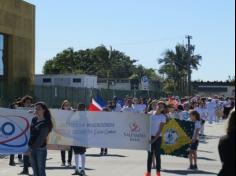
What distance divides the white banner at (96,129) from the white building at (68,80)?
42925mm

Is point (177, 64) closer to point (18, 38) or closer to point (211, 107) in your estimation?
point (18, 38)

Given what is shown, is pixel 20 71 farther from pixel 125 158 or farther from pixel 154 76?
pixel 154 76

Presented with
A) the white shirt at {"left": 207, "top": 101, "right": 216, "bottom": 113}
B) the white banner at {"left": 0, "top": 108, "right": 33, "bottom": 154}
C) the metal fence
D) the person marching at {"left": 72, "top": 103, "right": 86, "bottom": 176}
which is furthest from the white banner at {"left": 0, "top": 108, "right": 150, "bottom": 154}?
the metal fence

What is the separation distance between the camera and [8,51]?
156 feet

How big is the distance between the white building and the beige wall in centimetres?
856

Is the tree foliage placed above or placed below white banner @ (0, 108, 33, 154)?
above

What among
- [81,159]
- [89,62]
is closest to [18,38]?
[81,159]

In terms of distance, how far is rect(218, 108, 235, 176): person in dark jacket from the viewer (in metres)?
5.70

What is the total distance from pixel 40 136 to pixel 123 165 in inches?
223

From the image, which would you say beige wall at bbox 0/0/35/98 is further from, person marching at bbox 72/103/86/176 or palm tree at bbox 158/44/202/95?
palm tree at bbox 158/44/202/95

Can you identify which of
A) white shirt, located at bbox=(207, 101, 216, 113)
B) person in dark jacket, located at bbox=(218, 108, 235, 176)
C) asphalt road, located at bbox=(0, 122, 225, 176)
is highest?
person in dark jacket, located at bbox=(218, 108, 235, 176)

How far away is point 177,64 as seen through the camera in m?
109

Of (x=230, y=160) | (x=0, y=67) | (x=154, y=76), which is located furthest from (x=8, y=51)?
(x=154, y=76)

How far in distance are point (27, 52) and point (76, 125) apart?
35357 millimetres
